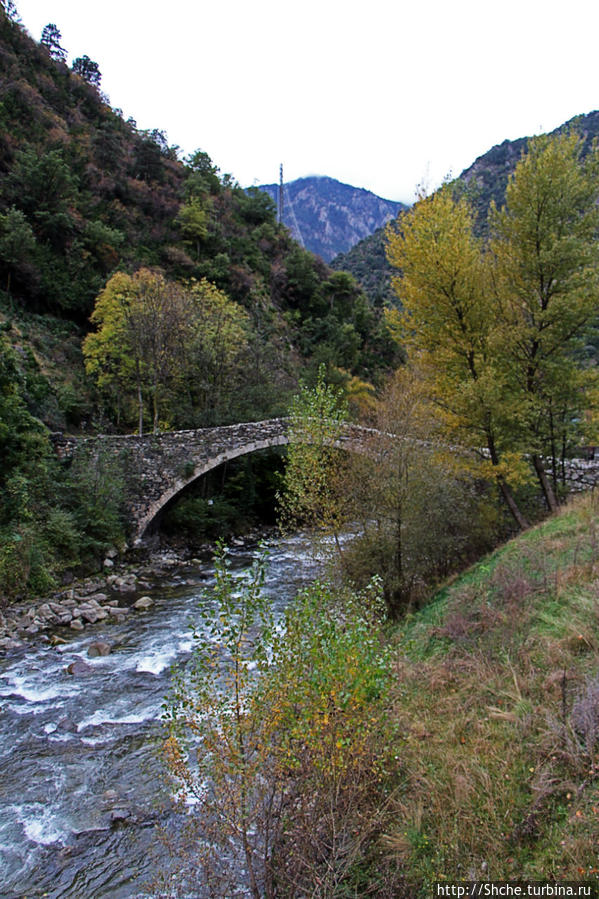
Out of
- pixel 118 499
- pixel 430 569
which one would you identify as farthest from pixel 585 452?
pixel 118 499

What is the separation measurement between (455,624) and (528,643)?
148cm

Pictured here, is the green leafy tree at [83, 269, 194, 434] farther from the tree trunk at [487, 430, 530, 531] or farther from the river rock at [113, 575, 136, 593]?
the tree trunk at [487, 430, 530, 531]

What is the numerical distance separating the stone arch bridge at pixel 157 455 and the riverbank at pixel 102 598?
4.73 feet

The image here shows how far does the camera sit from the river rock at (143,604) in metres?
12.4

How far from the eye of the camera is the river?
16.0 ft

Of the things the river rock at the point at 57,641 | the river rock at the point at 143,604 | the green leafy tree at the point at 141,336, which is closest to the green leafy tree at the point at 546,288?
the river rock at the point at 143,604

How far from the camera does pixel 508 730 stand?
4.47 meters

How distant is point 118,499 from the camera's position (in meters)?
16.3

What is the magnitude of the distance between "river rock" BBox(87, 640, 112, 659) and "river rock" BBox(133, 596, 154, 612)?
231cm

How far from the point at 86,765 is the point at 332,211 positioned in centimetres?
16745

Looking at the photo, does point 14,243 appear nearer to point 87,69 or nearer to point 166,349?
point 166,349

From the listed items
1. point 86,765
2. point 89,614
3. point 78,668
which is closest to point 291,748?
point 86,765

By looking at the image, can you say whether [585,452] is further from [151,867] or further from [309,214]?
[309,214]

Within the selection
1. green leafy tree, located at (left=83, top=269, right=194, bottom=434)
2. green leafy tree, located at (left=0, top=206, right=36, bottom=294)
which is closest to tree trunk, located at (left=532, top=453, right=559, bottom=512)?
green leafy tree, located at (left=83, top=269, right=194, bottom=434)
